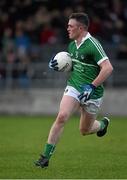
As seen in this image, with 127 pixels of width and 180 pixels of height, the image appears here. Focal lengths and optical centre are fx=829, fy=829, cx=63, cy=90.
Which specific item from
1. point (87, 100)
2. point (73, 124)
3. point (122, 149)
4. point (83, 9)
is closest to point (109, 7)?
point (83, 9)

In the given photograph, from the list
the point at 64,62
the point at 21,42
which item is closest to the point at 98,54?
the point at 64,62

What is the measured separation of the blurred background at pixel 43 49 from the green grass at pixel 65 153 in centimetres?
205

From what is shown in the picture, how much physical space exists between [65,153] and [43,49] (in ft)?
34.8

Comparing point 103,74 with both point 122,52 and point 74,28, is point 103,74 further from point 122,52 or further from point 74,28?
point 122,52

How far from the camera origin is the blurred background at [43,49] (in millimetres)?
24656

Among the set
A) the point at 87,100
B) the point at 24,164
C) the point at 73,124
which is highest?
the point at 87,100

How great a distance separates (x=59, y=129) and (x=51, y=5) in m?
14.9

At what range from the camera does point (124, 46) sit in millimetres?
25656

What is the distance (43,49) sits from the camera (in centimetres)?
2541

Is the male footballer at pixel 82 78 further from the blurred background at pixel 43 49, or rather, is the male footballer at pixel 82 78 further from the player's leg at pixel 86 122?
the blurred background at pixel 43 49

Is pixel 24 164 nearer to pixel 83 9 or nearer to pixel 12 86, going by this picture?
pixel 12 86

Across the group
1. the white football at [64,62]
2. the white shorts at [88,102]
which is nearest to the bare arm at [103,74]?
the white shorts at [88,102]

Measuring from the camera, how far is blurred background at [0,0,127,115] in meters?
24.7

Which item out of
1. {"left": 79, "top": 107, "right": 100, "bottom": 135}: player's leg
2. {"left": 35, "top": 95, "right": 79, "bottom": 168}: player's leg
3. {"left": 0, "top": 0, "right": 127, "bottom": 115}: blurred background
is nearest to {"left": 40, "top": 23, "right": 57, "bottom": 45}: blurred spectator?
{"left": 0, "top": 0, "right": 127, "bottom": 115}: blurred background
